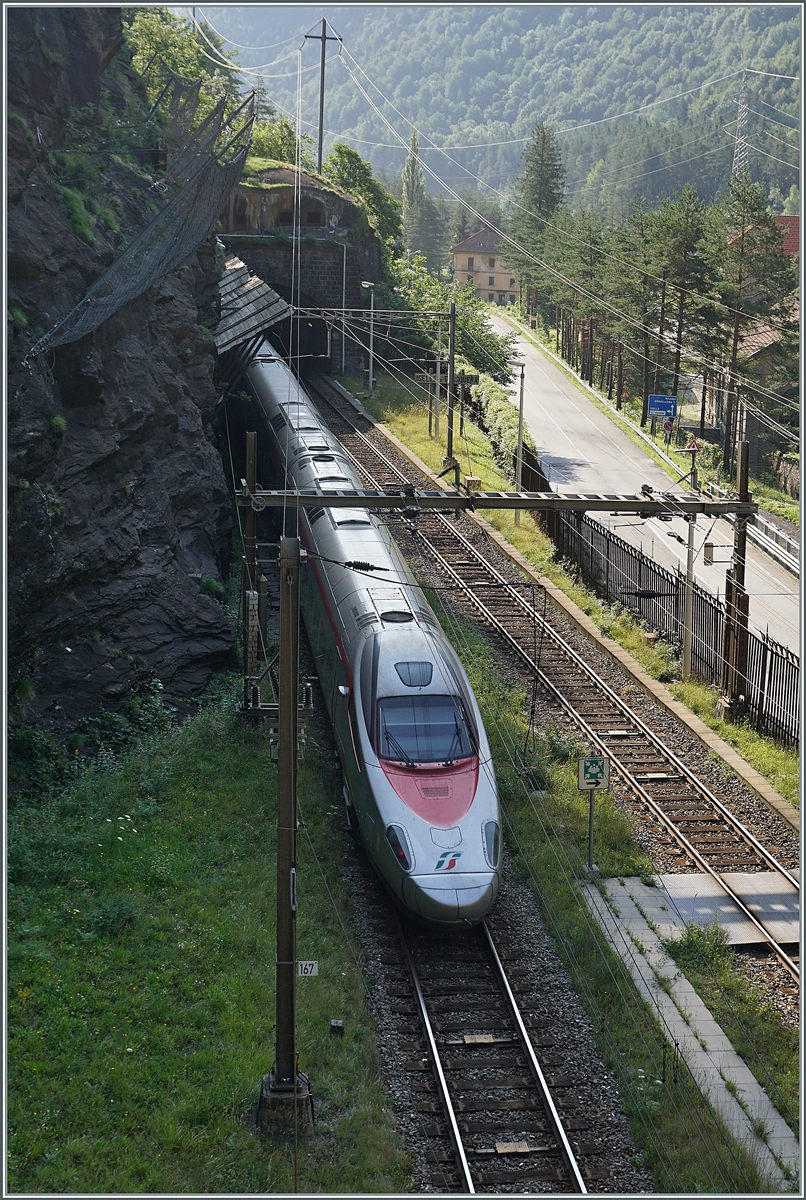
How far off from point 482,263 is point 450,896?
113 meters

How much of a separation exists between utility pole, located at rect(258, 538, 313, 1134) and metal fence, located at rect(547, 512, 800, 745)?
1175cm

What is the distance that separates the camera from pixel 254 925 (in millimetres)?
12844

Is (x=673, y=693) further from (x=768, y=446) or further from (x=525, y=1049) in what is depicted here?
(x=768, y=446)

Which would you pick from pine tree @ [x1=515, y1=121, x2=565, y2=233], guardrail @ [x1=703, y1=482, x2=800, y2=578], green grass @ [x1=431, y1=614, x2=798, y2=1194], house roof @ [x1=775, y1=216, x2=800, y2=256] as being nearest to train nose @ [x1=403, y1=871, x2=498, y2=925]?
green grass @ [x1=431, y1=614, x2=798, y2=1194]

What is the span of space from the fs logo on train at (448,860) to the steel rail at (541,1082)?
121 centimetres

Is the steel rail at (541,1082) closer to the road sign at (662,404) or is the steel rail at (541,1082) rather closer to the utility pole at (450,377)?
the utility pole at (450,377)

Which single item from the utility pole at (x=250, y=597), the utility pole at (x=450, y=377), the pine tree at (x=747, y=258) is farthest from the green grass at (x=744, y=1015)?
the pine tree at (x=747, y=258)

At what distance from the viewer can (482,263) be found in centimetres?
11800

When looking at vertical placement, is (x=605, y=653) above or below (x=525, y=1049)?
above

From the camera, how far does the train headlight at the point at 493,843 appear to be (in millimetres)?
12664

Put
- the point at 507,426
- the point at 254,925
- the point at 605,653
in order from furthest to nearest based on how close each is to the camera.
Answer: the point at 507,426, the point at 605,653, the point at 254,925

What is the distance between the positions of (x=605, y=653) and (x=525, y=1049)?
42.2 feet

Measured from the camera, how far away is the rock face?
1599 cm

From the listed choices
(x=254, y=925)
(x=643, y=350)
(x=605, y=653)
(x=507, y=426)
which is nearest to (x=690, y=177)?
(x=643, y=350)
